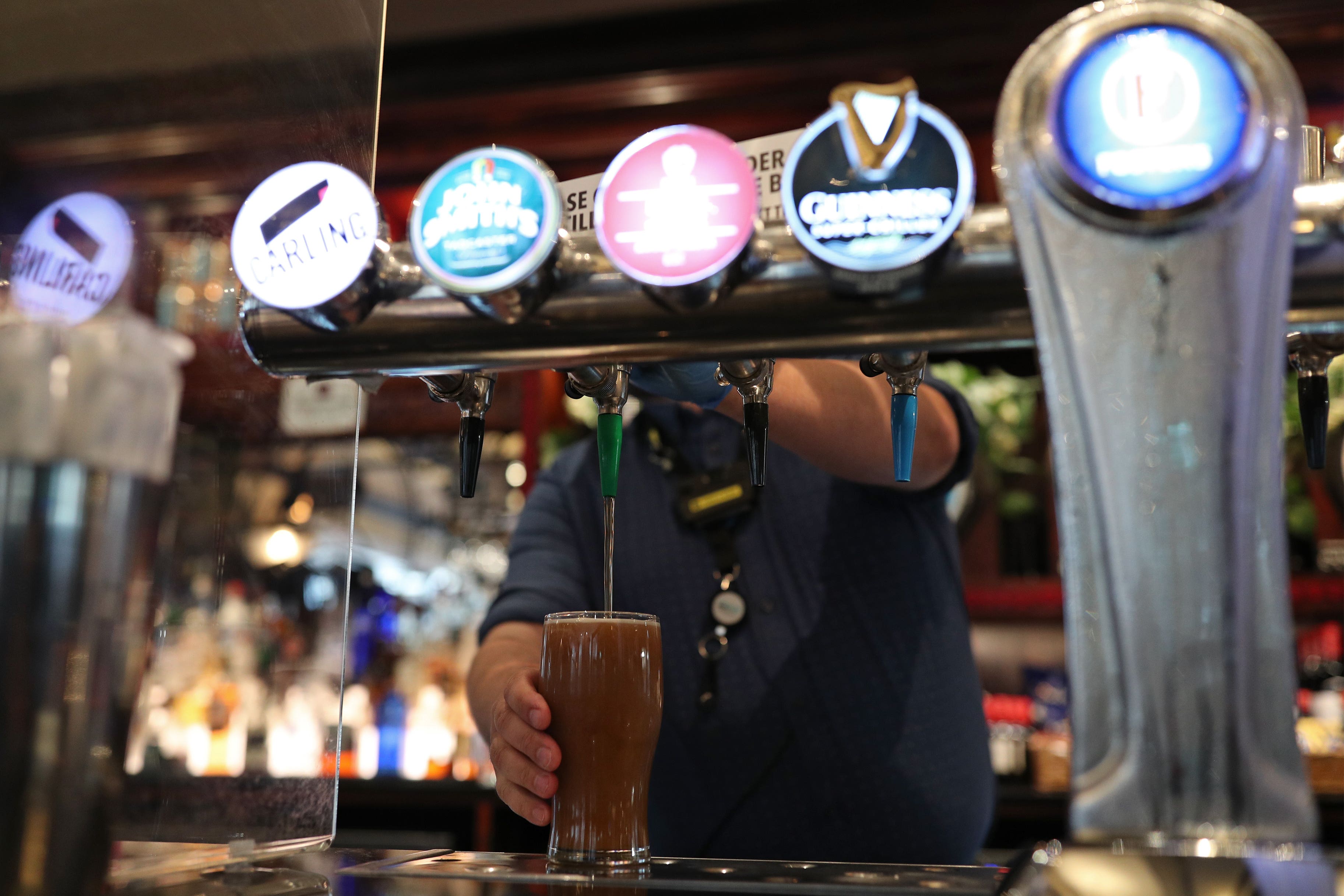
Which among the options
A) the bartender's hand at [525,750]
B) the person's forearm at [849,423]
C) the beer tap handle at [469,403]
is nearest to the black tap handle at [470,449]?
the beer tap handle at [469,403]

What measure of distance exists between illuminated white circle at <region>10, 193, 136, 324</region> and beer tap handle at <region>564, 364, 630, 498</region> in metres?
0.32

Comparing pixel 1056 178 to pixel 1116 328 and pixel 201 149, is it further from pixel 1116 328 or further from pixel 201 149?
pixel 201 149

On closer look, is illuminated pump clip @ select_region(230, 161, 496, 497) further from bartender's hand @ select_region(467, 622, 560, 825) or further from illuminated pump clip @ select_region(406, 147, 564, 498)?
bartender's hand @ select_region(467, 622, 560, 825)

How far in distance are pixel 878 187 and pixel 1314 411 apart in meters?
0.31

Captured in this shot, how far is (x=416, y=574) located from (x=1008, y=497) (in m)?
1.94

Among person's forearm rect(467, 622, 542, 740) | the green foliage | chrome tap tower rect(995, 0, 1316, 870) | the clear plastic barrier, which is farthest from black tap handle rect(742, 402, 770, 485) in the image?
the green foliage

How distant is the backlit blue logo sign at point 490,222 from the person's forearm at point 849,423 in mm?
416

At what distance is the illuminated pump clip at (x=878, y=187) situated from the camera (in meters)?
0.54

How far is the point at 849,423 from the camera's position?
115 cm

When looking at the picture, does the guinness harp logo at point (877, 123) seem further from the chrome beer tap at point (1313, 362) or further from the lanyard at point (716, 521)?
the lanyard at point (716, 521)

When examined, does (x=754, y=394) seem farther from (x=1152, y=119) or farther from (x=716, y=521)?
(x=716, y=521)

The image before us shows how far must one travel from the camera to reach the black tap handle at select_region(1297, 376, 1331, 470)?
623 mm

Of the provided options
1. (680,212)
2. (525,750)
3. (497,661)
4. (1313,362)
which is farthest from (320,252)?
(497,661)

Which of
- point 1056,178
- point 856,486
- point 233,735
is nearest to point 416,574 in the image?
point 233,735
